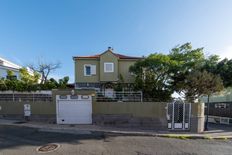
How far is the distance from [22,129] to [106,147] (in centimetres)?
624

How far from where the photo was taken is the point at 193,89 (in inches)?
582

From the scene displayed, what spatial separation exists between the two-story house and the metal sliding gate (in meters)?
9.18

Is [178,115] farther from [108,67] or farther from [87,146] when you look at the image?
[108,67]

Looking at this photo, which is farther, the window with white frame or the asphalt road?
the window with white frame

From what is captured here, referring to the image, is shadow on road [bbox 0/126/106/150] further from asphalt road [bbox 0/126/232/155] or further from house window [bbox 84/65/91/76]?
house window [bbox 84/65/91/76]

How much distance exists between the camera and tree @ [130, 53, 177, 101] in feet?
60.0

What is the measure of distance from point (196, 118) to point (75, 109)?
9550mm

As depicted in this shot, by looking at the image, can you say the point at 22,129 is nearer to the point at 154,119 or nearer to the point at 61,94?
the point at 61,94

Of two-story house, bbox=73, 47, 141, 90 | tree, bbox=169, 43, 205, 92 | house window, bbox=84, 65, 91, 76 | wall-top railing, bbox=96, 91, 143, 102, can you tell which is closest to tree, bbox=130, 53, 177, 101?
tree, bbox=169, 43, 205, 92

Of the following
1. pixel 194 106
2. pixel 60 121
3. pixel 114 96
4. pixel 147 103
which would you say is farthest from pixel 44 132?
pixel 194 106

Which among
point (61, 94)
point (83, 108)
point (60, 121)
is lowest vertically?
point (60, 121)

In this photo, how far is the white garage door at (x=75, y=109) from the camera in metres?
14.2

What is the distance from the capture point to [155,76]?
1917 centimetres

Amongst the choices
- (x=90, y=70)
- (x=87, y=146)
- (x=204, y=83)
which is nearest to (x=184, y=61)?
Answer: (x=204, y=83)
